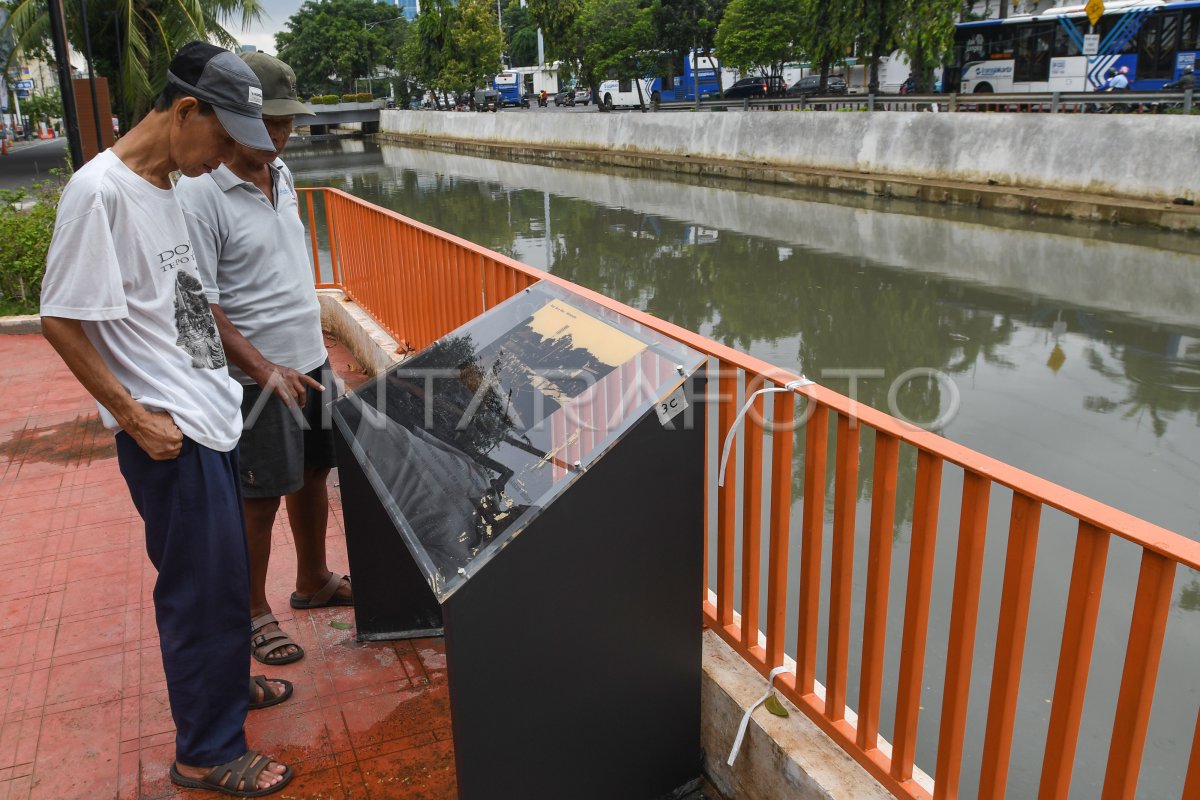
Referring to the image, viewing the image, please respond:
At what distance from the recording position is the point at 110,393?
1986 millimetres

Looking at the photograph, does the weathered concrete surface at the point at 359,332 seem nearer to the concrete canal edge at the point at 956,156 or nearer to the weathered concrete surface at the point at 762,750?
the weathered concrete surface at the point at 762,750

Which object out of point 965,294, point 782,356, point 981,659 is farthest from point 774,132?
point 981,659

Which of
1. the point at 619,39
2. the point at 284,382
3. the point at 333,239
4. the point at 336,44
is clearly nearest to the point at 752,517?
the point at 284,382

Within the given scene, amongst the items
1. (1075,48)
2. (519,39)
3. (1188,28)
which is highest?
(519,39)

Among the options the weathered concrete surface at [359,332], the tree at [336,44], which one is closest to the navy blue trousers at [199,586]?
the weathered concrete surface at [359,332]

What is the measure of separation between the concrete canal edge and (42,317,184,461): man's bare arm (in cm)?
1404

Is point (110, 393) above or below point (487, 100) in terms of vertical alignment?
below

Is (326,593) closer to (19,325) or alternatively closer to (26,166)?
(19,325)

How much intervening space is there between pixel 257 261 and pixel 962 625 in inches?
79.8

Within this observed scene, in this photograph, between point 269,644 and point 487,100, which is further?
point 487,100

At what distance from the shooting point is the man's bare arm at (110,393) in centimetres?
193

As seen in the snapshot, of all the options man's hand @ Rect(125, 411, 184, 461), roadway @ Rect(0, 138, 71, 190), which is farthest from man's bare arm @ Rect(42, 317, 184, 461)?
roadway @ Rect(0, 138, 71, 190)

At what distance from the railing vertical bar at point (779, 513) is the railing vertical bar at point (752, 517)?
57 mm

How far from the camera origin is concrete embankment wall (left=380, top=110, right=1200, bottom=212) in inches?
531
